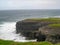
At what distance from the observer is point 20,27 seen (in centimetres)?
5447

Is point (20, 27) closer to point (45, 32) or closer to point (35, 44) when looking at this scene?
point (45, 32)

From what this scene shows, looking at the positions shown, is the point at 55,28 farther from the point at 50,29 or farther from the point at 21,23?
the point at 21,23

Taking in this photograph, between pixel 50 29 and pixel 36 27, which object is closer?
pixel 50 29

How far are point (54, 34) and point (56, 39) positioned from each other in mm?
1046

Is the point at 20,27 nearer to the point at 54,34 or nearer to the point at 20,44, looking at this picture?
the point at 54,34

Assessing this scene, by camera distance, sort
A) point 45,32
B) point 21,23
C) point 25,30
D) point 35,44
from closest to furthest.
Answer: point 35,44, point 45,32, point 25,30, point 21,23

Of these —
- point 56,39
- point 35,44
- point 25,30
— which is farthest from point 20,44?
point 25,30

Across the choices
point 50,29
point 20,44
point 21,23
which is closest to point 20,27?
point 21,23

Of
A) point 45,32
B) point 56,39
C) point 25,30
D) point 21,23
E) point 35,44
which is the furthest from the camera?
point 21,23

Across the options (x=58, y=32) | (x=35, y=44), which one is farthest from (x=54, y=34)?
(x=35, y=44)

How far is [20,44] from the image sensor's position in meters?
21.5

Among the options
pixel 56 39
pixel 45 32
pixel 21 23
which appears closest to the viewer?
pixel 56 39

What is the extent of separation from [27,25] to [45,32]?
50.1ft

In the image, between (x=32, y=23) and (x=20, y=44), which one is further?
(x=32, y=23)
